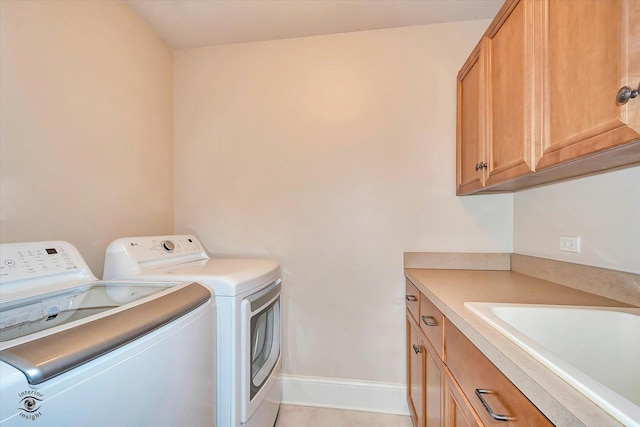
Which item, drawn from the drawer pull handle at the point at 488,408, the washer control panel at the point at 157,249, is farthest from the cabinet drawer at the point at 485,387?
the washer control panel at the point at 157,249

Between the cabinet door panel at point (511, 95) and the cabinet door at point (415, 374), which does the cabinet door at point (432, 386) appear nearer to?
the cabinet door at point (415, 374)

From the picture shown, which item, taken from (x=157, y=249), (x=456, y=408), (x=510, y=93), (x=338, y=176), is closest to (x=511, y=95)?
(x=510, y=93)

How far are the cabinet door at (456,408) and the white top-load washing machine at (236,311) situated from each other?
84cm

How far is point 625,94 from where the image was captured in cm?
70

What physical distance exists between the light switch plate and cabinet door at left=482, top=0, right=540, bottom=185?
452 millimetres

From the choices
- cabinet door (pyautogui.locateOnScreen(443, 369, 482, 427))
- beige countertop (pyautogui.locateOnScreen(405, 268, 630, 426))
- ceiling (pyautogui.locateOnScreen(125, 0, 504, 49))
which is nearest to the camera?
beige countertop (pyautogui.locateOnScreen(405, 268, 630, 426))

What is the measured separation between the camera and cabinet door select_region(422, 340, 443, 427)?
117 centimetres

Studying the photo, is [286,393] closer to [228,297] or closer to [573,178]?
[228,297]

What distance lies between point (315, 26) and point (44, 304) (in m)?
2.04

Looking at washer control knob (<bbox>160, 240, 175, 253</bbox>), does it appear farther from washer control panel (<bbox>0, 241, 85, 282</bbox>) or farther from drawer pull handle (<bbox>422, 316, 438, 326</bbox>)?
drawer pull handle (<bbox>422, 316, 438, 326</bbox>)

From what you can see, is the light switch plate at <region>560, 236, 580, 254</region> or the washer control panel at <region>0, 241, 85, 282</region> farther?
the light switch plate at <region>560, 236, 580, 254</region>

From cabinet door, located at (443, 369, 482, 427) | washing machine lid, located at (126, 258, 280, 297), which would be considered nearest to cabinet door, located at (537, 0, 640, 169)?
cabinet door, located at (443, 369, 482, 427)

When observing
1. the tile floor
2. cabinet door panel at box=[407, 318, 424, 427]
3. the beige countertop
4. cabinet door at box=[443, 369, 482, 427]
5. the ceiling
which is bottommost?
the tile floor

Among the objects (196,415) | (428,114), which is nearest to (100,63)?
(196,415)
